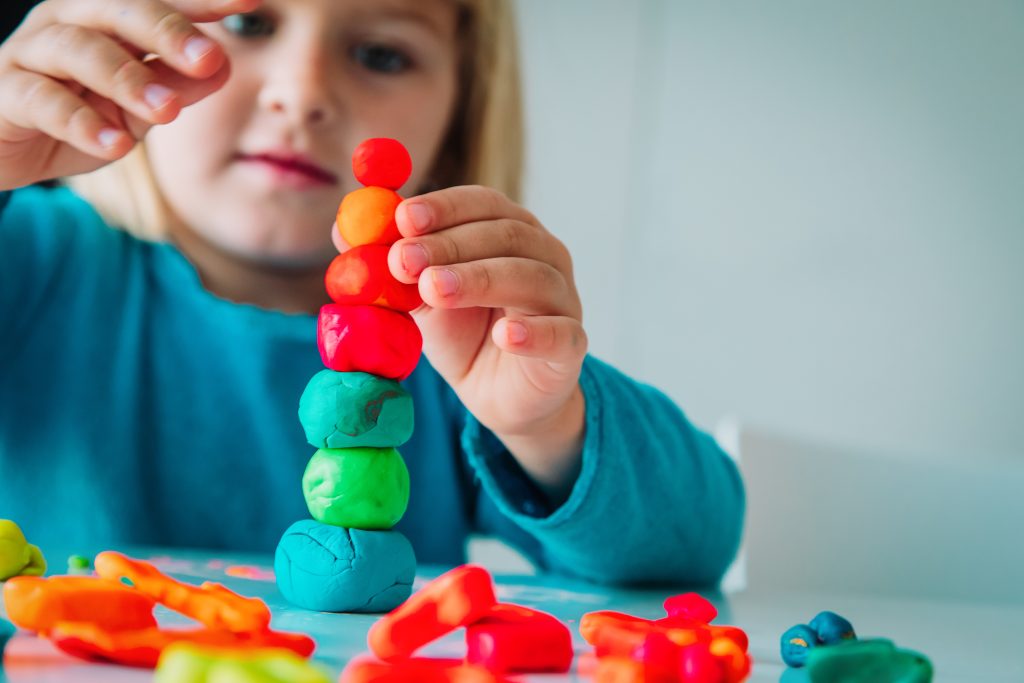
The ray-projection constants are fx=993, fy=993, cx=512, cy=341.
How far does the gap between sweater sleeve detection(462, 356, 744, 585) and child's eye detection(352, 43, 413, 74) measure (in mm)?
424

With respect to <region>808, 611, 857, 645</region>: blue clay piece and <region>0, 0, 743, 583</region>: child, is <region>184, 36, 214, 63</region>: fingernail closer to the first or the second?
<region>0, 0, 743, 583</region>: child

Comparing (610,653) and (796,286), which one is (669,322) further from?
(610,653)

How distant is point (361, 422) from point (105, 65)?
12.2 inches

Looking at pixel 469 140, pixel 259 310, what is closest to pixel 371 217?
pixel 259 310

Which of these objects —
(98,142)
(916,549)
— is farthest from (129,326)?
(916,549)

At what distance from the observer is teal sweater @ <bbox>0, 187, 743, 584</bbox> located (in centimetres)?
86

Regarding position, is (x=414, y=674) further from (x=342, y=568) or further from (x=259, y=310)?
(x=259, y=310)

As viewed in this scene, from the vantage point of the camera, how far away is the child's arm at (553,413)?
57 centimetres

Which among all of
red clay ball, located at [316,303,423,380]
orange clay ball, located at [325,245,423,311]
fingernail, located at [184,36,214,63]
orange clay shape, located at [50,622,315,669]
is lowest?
orange clay shape, located at [50,622,315,669]

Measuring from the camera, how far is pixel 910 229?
2.86 metres

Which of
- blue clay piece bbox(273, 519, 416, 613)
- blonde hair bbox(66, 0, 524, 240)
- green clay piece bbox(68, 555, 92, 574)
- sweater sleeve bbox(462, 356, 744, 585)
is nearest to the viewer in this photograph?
blue clay piece bbox(273, 519, 416, 613)

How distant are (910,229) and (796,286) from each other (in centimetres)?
37

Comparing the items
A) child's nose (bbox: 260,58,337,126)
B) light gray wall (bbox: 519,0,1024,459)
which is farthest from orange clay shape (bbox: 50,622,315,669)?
light gray wall (bbox: 519,0,1024,459)

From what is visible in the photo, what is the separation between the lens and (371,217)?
1.79 ft
